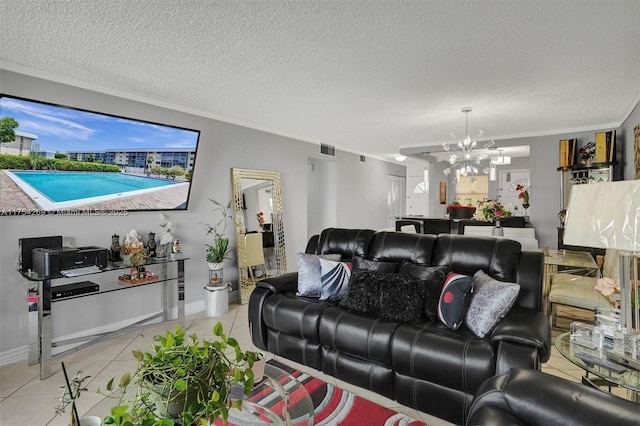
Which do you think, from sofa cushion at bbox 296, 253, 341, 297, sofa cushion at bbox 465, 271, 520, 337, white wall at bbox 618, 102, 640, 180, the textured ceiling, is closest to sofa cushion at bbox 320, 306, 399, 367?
sofa cushion at bbox 296, 253, 341, 297

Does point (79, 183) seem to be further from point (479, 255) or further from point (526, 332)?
point (526, 332)

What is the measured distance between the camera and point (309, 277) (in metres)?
3.02

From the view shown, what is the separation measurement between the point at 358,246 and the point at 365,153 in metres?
4.57

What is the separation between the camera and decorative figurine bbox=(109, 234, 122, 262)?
334 centimetres

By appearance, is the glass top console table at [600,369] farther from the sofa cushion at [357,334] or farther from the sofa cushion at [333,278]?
the sofa cushion at [333,278]

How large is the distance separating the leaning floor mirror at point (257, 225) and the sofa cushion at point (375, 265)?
2044 millimetres

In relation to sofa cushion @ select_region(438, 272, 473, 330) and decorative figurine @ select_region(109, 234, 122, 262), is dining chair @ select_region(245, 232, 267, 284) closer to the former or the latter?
decorative figurine @ select_region(109, 234, 122, 262)

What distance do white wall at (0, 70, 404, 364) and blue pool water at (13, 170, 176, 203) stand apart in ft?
0.78

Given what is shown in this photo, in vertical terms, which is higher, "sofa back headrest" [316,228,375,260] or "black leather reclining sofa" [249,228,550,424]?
"sofa back headrest" [316,228,375,260]

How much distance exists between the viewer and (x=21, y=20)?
2.11 m

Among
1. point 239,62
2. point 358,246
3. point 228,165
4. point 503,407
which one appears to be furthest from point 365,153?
point 503,407

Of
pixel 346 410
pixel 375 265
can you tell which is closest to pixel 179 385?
pixel 346 410

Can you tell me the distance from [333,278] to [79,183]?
2442 millimetres

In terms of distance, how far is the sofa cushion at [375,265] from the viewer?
292 cm
